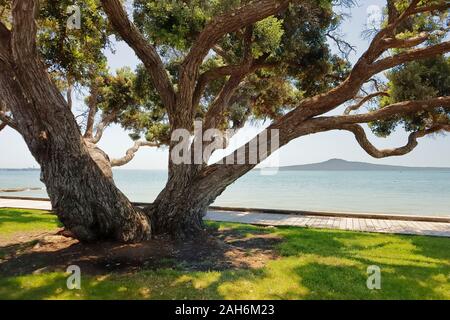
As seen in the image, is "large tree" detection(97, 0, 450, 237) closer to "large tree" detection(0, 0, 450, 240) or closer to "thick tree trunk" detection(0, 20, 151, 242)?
"large tree" detection(0, 0, 450, 240)

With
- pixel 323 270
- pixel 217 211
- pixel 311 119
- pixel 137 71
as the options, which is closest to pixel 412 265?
pixel 323 270

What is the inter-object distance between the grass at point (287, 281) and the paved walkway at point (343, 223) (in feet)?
9.58

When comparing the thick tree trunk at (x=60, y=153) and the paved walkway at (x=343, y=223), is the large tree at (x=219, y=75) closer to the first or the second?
the thick tree trunk at (x=60, y=153)

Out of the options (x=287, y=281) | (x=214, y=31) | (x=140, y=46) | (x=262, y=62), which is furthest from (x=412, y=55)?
(x=140, y=46)

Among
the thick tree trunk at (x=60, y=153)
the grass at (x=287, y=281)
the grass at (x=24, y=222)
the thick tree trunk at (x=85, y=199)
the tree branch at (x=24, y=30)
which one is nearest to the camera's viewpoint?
the grass at (x=287, y=281)

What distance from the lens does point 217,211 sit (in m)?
15.0

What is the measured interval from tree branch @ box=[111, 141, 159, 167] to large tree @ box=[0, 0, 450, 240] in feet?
15.4

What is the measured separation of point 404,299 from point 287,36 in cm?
724

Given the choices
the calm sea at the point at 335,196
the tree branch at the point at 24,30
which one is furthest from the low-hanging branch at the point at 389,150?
the calm sea at the point at 335,196

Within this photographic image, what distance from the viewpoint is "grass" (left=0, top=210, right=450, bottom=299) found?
5.12 m

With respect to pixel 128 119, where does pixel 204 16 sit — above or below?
above

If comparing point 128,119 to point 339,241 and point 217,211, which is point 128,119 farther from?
point 339,241

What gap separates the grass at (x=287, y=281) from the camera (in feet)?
16.8

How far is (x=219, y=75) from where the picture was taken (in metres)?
9.55
